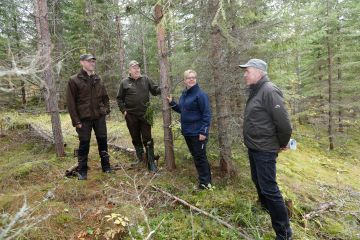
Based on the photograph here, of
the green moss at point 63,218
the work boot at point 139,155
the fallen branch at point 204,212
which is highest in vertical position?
the work boot at point 139,155

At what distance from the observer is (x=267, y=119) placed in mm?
4602

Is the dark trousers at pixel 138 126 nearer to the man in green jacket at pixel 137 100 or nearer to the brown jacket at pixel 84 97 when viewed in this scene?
the man in green jacket at pixel 137 100

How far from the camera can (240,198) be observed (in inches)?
231

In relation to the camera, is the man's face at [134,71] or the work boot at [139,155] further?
the work boot at [139,155]

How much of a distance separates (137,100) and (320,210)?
451 cm

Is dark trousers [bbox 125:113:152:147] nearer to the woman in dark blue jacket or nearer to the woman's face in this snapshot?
the woman in dark blue jacket

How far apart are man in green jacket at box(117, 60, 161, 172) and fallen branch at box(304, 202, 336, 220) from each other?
3326 mm

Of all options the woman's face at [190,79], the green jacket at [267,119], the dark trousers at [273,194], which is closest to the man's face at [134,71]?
the woman's face at [190,79]

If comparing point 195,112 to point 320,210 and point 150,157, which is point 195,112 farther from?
point 320,210

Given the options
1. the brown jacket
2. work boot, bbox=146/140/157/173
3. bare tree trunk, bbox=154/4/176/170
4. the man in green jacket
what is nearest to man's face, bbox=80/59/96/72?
the brown jacket

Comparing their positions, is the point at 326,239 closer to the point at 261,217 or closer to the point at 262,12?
the point at 261,217

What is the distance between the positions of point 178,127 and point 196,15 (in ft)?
9.24

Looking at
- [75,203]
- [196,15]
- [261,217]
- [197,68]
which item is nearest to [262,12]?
[196,15]

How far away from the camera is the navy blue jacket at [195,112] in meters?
5.97
